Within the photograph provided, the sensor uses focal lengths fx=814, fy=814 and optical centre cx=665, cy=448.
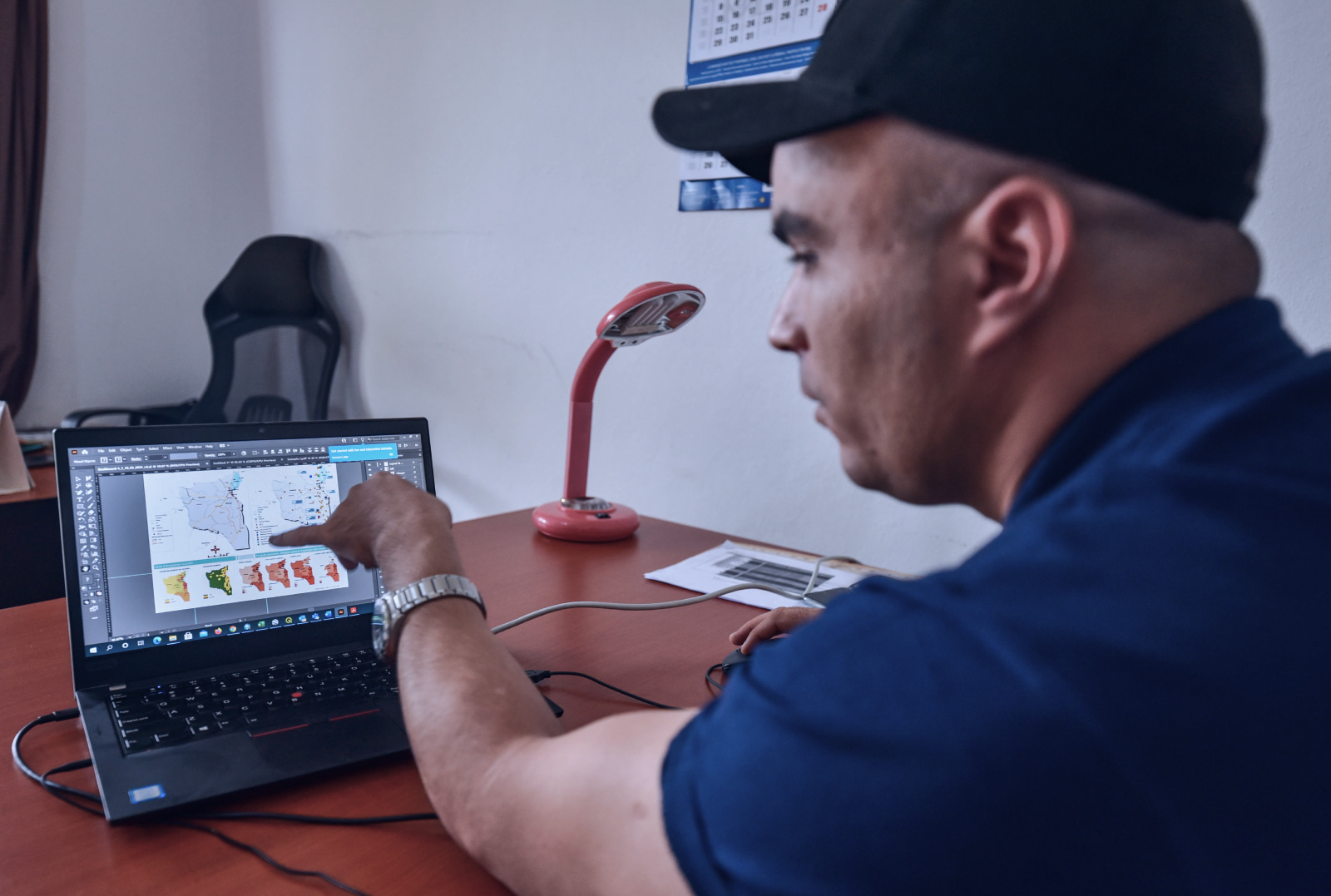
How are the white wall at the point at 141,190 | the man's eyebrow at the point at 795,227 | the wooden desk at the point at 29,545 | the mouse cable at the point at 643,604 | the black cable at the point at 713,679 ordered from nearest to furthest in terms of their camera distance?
1. the man's eyebrow at the point at 795,227
2. the black cable at the point at 713,679
3. the mouse cable at the point at 643,604
4. the wooden desk at the point at 29,545
5. the white wall at the point at 141,190

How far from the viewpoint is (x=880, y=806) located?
0.35m

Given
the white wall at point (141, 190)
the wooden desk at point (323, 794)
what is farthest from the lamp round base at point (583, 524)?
the white wall at point (141, 190)

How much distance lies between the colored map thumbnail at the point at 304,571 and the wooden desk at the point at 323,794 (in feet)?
0.73

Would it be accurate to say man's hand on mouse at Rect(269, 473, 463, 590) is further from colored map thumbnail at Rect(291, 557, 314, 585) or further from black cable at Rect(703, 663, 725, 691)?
black cable at Rect(703, 663, 725, 691)

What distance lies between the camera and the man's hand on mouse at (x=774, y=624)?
35.5 inches

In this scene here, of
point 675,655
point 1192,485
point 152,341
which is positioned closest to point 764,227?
point 675,655

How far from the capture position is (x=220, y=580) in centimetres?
82

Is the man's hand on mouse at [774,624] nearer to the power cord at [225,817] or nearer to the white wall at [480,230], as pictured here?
the power cord at [225,817]

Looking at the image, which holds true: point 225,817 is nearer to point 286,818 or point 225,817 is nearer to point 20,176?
point 286,818

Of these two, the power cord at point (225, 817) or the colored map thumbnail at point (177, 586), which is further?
the colored map thumbnail at point (177, 586)

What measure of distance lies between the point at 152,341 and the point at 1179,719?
10.5 ft

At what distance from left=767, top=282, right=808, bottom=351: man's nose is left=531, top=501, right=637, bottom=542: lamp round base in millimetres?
843

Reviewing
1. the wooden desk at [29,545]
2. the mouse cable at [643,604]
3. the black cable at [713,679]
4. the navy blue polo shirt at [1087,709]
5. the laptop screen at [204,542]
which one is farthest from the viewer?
the wooden desk at [29,545]

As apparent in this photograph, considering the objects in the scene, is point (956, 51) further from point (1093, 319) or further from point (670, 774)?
point (670, 774)
